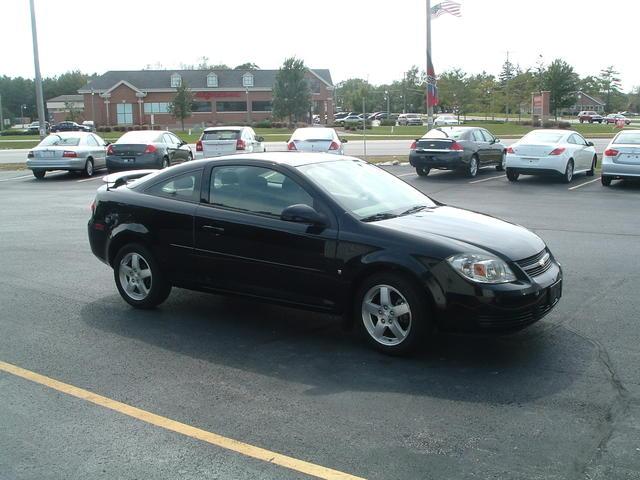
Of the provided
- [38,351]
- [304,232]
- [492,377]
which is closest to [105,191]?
[38,351]

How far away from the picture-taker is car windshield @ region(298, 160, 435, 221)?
242 inches

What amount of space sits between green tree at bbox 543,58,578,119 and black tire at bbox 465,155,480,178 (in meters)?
48.4

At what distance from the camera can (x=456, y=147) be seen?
67.8 feet

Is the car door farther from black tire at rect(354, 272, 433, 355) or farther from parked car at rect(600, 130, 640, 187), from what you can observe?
parked car at rect(600, 130, 640, 187)

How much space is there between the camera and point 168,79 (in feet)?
269

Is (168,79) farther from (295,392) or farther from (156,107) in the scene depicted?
(295,392)

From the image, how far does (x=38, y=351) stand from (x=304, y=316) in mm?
Result: 2431

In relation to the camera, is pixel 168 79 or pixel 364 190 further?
pixel 168 79

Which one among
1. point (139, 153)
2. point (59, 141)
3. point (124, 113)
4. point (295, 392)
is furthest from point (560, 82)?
point (295, 392)

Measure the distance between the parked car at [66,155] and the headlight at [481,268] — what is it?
18.6 metres

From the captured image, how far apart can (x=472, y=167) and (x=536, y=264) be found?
1589 centimetres

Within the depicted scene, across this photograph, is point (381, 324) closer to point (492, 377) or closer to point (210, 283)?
point (492, 377)

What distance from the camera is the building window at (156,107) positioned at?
3206 inches

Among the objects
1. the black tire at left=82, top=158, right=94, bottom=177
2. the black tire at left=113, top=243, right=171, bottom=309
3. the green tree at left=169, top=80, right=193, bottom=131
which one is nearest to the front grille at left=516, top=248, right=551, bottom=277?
the black tire at left=113, top=243, right=171, bottom=309
